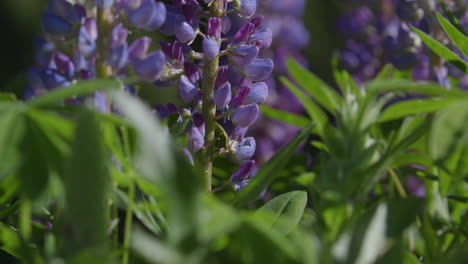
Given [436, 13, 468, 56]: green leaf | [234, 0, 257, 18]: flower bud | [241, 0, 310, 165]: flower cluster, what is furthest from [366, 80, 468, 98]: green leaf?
[241, 0, 310, 165]: flower cluster

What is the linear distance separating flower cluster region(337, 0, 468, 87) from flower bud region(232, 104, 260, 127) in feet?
0.41

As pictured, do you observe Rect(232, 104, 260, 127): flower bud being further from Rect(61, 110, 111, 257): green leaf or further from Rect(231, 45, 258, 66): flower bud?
Rect(61, 110, 111, 257): green leaf

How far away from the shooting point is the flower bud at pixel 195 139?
1.37 ft

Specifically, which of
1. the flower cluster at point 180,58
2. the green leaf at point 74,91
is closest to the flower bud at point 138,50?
the flower cluster at point 180,58

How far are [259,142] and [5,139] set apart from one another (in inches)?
28.8

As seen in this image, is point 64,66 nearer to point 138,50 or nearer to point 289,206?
point 138,50

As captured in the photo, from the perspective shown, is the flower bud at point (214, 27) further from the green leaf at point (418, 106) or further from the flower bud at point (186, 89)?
the green leaf at point (418, 106)

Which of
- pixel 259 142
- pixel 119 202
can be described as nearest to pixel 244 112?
pixel 119 202

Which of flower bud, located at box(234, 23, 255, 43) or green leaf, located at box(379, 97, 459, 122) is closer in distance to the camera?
green leaf, located at box(379, 97, 459, 122)

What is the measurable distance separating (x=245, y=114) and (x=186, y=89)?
0.05 metres

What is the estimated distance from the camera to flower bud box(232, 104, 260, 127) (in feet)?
1.50

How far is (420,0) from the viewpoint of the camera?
0.70m

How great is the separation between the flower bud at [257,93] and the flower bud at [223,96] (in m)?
0.03

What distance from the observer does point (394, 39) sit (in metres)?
0.78
